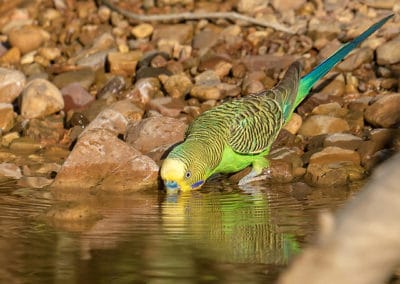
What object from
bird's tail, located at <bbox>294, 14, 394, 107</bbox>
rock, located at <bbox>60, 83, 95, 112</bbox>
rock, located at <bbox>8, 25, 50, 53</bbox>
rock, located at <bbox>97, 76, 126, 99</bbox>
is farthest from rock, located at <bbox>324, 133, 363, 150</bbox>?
rock, located at <bbox>8, 25, 50, 53</bbox>

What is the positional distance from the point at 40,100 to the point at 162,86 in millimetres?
1280

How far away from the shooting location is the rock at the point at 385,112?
8.80 m

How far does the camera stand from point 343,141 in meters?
8.59

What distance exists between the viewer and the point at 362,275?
9.10ft

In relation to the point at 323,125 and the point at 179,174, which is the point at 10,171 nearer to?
the point at 179,174

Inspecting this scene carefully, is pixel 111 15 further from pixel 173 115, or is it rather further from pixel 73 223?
pixel 73 223

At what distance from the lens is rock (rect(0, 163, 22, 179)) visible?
8188 millimetres

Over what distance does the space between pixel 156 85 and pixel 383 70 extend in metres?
2.33

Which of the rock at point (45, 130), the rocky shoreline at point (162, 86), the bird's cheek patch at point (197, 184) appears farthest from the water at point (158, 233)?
the rock at point (45, 130)

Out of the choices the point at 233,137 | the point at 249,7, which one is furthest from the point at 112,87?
the point at 233,137

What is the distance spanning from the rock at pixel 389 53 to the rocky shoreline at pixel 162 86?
0.01 metres

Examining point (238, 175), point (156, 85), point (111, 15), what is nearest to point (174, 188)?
point (238, 175)

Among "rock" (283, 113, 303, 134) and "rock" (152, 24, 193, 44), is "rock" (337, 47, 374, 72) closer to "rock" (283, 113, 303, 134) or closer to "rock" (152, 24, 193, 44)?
"rock" (283, 113, 303, 134)

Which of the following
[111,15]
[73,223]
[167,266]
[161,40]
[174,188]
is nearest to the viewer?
[167,266]
